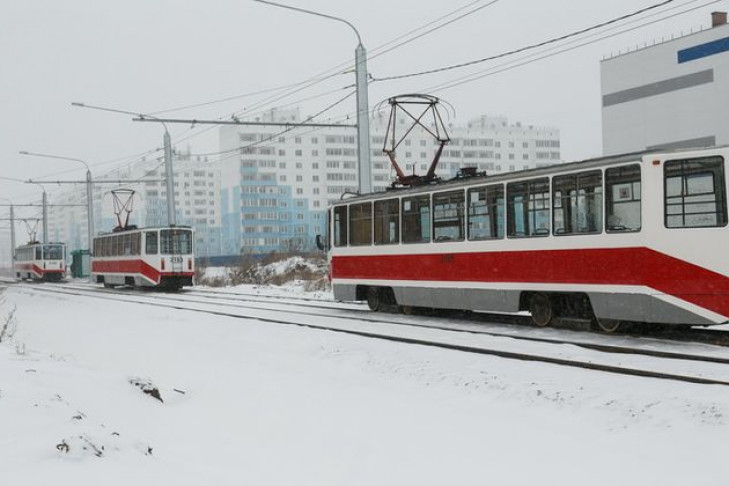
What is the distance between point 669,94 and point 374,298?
45.3 meters

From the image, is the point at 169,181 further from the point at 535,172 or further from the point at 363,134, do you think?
the point at 535,172

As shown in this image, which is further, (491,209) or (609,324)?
(491,209)

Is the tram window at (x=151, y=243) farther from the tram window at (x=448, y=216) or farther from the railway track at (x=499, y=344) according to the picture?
the tram window at (x=448, y=216)

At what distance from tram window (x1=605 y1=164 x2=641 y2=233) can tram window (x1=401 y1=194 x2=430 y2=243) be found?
441 centimetres

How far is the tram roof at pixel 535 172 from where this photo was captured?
11078 millimetres

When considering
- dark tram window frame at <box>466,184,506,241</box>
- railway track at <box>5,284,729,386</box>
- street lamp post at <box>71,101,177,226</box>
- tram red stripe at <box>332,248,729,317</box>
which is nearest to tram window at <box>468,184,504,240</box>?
dark tram window frame at <box>466,184,506,241</box>

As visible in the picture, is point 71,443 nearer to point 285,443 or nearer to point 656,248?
point 285,443

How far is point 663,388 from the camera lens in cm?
753

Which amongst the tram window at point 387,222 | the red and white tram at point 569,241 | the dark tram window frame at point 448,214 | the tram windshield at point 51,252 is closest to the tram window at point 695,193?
the red and white tram at point 569,241

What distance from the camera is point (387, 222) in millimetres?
16594

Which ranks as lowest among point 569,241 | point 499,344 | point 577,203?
point 499,344

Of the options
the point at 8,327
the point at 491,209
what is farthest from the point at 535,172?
the point at 8,327

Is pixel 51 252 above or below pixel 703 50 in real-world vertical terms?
below

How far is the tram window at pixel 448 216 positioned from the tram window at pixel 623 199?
335 centimetres
